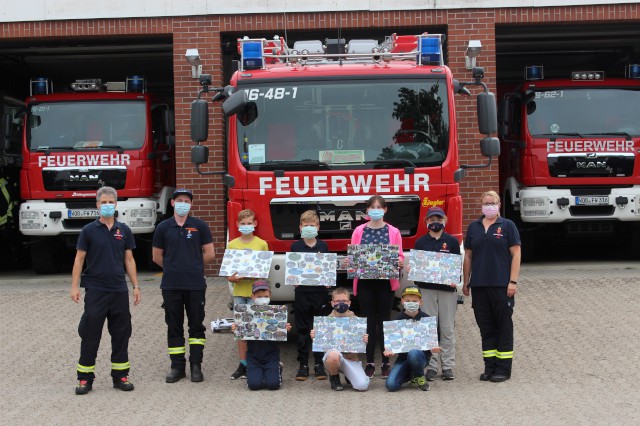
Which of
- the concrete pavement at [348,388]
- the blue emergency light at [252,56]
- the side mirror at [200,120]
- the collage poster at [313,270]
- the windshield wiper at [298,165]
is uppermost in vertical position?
the blue emergency light at [252,56]

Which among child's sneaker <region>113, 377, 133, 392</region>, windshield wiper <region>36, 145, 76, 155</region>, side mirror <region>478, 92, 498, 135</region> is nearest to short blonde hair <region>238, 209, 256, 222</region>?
child's sneaker <region>113, 377, 133, 392</region>

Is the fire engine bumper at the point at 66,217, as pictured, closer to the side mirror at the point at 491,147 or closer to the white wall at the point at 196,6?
the white wall at the point at 196,6

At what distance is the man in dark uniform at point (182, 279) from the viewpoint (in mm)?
9109

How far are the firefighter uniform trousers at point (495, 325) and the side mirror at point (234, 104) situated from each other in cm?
275

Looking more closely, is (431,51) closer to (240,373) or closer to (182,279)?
(182,279)

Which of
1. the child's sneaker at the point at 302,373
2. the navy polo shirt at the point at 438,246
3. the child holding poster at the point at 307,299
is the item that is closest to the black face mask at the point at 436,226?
the navy polo shirt at the point at 438,246

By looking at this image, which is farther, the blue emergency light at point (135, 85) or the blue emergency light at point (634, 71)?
the blue emergency light at point (135, 85)

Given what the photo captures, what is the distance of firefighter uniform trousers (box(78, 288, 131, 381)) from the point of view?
870cm

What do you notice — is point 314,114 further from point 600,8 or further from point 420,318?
point 600,8

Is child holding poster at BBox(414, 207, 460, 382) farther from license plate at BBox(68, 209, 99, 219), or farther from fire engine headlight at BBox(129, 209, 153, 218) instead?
license plate at BBox(68, 209, 99, 219)

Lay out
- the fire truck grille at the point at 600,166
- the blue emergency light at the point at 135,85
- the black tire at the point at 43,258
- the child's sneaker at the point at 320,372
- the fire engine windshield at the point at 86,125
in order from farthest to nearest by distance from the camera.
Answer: the black tire at the point at 43,258 < the blue emergency light at the point at 135,85 < the fire engine windshield at the point at 86,125 < the fire truck grille at the point at 600,166 < the child's sneaker at the point at 320,372

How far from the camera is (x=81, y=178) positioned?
1526 cm

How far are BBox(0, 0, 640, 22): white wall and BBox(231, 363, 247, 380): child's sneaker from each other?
280 inches

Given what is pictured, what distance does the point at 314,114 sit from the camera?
9.80 metres
